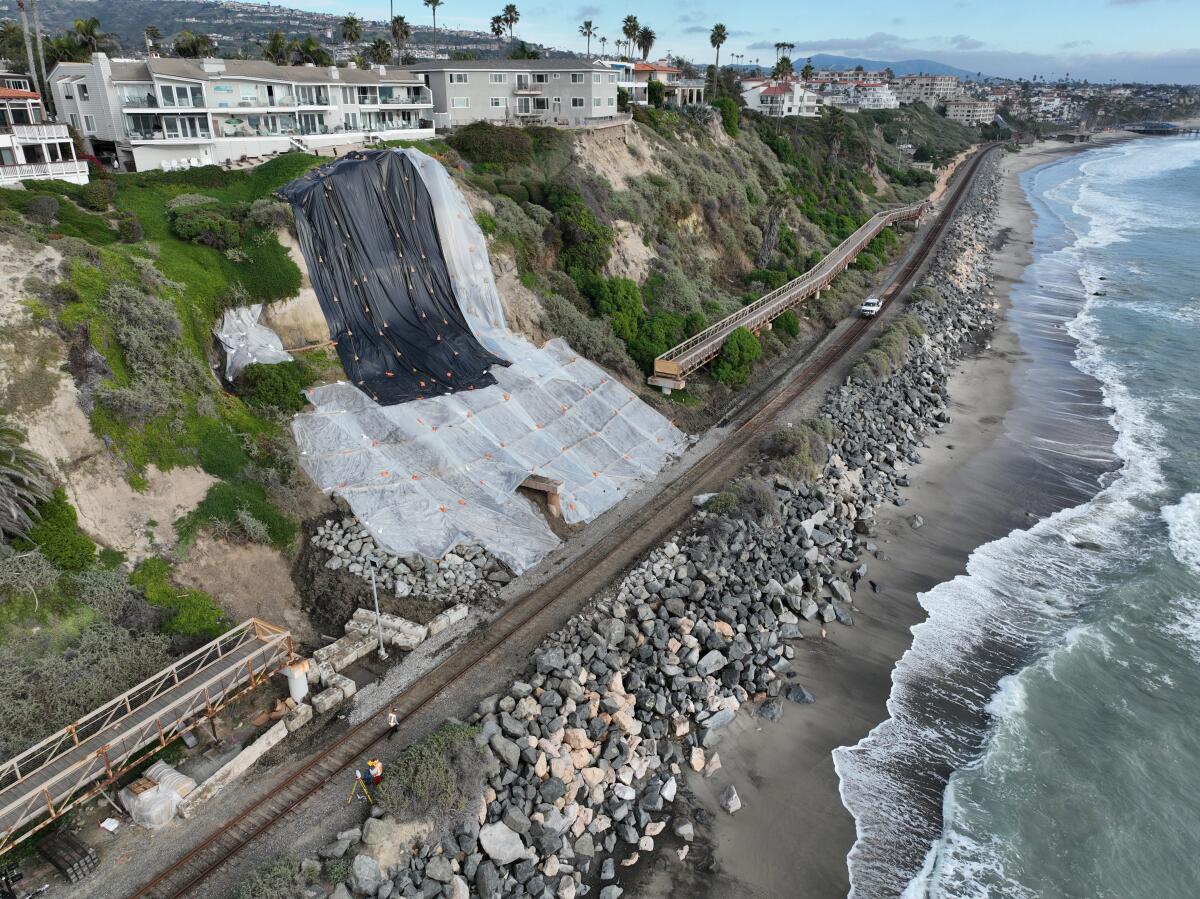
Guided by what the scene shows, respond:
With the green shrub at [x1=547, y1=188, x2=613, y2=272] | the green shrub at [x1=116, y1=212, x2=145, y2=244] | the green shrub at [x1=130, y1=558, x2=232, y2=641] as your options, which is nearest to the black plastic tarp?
the green shrub at [x1=116, y1=212, x2=145, y2=244]

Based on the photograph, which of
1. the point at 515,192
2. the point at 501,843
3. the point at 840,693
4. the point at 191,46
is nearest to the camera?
the point at 501,843

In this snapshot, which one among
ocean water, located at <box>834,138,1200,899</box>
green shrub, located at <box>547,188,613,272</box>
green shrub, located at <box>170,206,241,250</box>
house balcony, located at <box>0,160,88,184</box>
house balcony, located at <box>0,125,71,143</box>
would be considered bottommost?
ocean water, located at <box>834,138,1200,899</box>

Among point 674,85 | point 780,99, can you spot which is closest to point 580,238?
point 674,85

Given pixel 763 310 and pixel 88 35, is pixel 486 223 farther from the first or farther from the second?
pixel 88 35

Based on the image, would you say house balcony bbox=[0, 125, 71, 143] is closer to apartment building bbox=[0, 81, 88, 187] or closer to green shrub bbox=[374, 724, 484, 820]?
apartment building bbox=[0, 81, 88, 187]

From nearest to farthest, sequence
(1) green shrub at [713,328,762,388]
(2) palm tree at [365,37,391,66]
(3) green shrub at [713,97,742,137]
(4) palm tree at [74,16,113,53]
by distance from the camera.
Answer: (1) green shrub at [713,328,762,388], (4) palm tree at [74,16,113,53], (2) palm tree at [365,37,391,66], (3) green shrub at [713,97,742,137]

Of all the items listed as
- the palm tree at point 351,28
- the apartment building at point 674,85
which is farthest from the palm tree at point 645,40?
the palm tree at point 351,28
